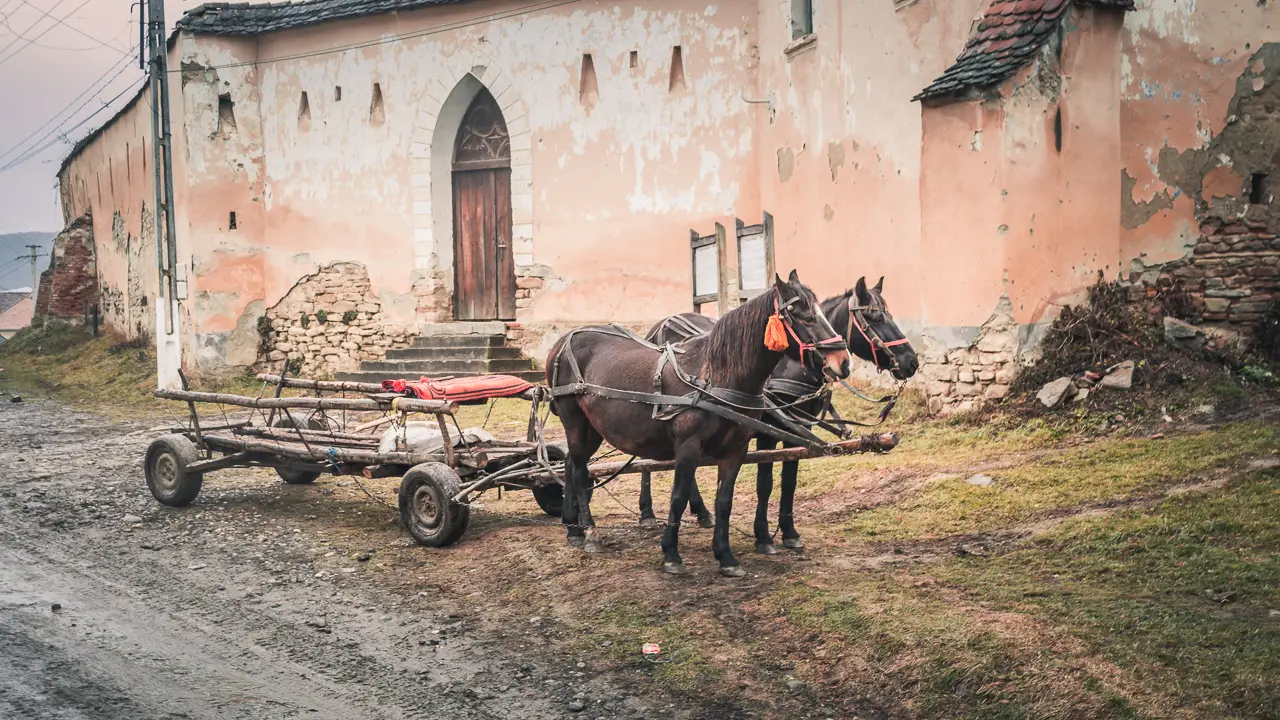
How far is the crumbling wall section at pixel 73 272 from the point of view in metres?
29.1

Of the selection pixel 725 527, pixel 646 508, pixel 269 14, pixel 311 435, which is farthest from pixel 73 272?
pixel 725 527

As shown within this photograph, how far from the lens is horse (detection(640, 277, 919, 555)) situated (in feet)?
20.9

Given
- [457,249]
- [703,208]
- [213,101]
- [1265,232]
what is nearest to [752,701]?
[1265,232]

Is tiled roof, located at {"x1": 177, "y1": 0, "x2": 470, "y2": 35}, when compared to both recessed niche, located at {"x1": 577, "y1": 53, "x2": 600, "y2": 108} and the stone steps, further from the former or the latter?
the stone steps

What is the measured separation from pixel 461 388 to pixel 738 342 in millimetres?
2261

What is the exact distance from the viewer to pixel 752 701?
470 cm

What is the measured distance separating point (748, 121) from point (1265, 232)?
700 cm

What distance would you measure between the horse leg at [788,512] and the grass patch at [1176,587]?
972mm

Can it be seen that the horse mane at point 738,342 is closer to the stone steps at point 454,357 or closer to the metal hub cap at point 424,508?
the metal hub cap at point 424,508

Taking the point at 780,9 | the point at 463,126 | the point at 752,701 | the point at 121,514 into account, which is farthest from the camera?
the point at 463,126

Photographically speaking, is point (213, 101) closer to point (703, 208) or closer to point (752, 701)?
point (703, 208)

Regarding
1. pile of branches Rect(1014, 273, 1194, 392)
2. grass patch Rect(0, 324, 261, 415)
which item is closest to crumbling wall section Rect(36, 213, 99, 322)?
grass patch Rect(0, 324, 261, 415)

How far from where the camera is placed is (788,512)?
23.0 ft

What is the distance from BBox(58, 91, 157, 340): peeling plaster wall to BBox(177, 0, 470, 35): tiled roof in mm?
3476
